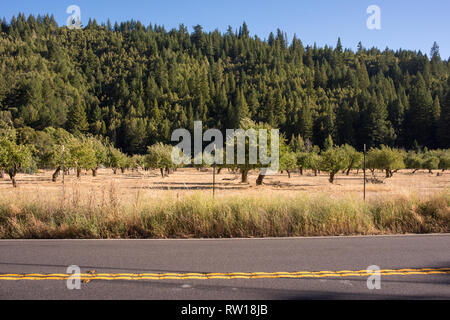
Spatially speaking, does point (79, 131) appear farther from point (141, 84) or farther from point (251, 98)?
point (251, 98)

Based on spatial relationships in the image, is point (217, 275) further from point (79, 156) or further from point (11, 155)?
point (79, 156)

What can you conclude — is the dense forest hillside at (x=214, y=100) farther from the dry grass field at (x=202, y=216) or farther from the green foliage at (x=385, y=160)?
the dry grass field at (x=202, y=216)

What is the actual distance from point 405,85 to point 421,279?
18932 cm

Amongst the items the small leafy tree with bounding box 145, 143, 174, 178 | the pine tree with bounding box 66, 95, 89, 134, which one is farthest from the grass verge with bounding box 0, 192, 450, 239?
the pine tree with bounding box 66, 95, 89, 134

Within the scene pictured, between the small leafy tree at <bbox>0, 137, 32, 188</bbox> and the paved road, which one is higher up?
the small leafy tree at <bbox>0, 137, 32, 188</bbox>

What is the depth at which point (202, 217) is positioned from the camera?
8.46 meters

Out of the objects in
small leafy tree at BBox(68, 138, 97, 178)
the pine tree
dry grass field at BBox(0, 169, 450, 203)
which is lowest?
dry grass field at BBox(0, 169, 450, 203)

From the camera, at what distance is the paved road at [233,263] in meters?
4.22

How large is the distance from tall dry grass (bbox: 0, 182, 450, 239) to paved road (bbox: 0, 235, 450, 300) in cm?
78

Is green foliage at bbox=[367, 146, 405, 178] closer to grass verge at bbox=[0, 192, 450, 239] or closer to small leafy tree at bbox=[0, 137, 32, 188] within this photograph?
grass verge at bbox=[0, 192, 450, 239]

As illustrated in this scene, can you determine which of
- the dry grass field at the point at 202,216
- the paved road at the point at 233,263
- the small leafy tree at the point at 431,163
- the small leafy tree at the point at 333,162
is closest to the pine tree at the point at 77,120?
the small leafy tree at the point at 333,162

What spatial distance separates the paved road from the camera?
4.22 metres
